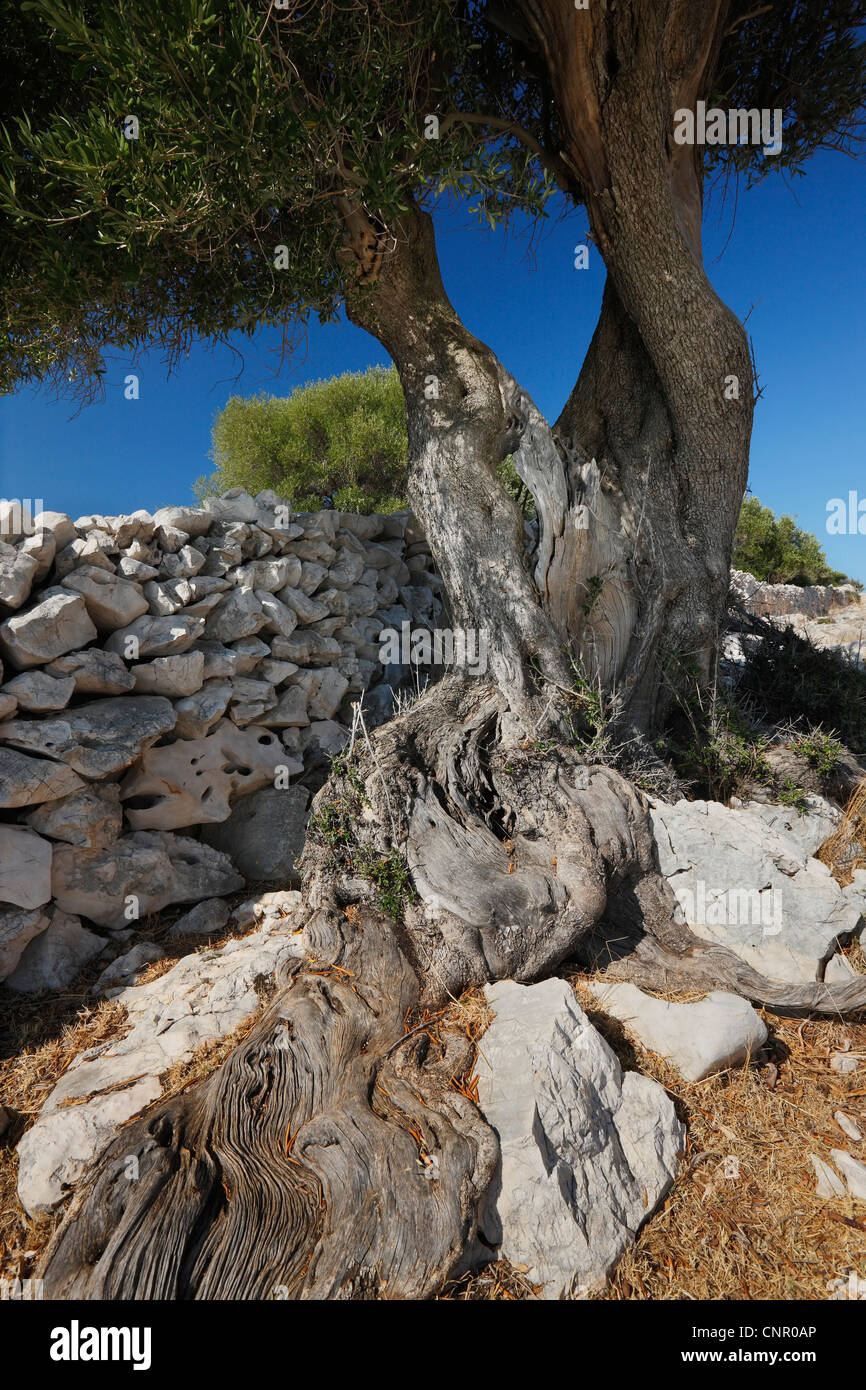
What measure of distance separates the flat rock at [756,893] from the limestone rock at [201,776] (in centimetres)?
335

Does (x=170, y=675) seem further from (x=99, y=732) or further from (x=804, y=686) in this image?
(x=804, y=686)

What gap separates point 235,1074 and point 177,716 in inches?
114

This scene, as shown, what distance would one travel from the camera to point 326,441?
12500 mm

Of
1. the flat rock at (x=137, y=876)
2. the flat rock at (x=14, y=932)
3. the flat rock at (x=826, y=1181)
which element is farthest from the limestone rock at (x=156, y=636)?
the flat rock at (x=826, y=1181)

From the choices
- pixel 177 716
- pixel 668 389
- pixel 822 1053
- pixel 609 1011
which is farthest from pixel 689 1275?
pixel 668 389

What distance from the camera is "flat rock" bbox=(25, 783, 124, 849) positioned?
491cm

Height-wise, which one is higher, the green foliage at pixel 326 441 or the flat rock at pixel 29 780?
the green foliage at pixel 326 441

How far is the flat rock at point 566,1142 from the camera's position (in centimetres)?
290

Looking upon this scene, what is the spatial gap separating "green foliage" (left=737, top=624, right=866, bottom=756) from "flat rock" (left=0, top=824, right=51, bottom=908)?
6.98 m

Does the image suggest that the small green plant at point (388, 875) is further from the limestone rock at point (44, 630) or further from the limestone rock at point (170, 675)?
the limestone rock at point (44, 630)

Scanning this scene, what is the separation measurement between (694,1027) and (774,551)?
61.9ft

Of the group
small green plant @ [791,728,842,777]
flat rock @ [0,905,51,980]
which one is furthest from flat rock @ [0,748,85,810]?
small green plant @ [791,728,842,777]

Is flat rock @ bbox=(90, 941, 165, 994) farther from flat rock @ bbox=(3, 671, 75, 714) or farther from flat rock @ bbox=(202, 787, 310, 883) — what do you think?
flat rock @ bbox=(3, 671, 75, 714)
